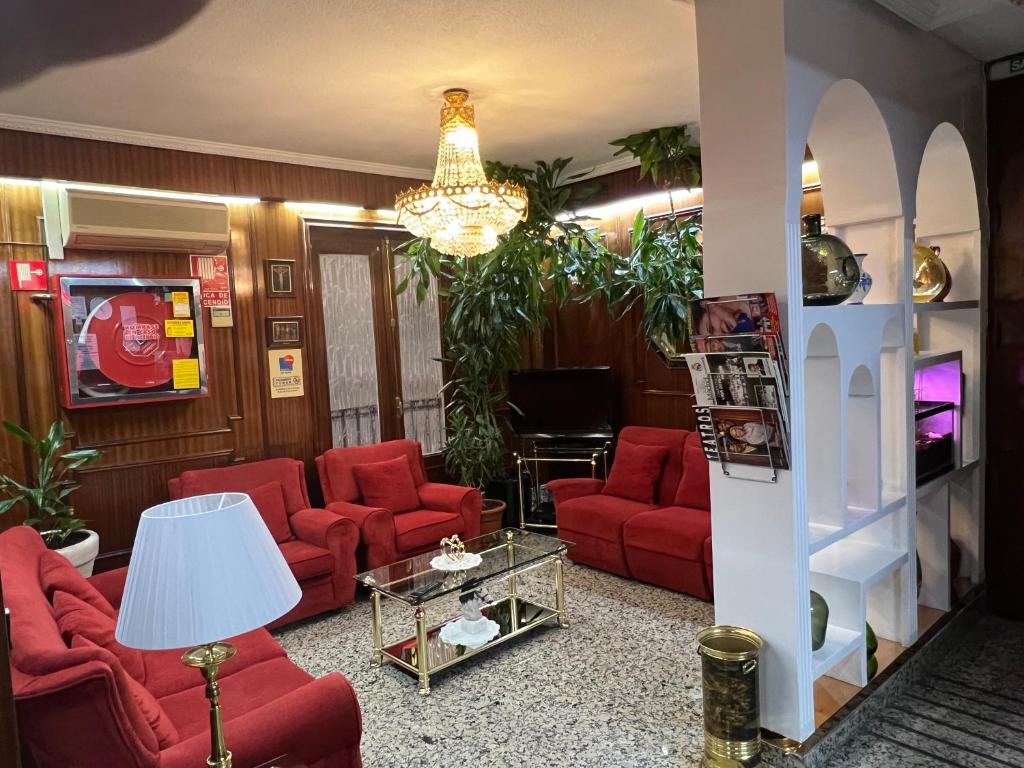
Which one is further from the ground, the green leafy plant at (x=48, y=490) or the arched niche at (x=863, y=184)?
the arched niche at (x=863, y=184)

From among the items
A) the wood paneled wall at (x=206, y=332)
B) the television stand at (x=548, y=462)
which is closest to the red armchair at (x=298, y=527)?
the wood paneled wall at (x=206, y=332)

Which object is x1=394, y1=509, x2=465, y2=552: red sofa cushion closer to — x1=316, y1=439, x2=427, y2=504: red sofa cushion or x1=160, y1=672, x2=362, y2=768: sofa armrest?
x1=316, y1=439, x2=427, y2=504: red sofa cushion

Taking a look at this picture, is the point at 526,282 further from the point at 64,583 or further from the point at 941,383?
the point at 64,583

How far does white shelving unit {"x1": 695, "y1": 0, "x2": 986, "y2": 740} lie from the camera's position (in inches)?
89.7

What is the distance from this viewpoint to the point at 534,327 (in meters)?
5.54

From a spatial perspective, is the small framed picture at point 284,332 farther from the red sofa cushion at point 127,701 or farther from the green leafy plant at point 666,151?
the red sofa cushion at point 127,701

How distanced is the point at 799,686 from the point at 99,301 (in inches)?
165

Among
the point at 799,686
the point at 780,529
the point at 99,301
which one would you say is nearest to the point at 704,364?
the point at 780,529

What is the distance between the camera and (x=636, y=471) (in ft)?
15.4

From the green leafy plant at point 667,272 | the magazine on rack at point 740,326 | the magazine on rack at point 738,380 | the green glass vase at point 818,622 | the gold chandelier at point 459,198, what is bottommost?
the green glass vase at point 818,622

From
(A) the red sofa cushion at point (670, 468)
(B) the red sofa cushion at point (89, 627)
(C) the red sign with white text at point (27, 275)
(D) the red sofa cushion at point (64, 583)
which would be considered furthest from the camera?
(A) the red sofa cushion at point (670, 468)

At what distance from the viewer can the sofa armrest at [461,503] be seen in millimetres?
4848

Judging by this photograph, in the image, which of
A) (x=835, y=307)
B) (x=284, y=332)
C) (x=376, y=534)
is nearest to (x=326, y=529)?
(x=376, y=534)

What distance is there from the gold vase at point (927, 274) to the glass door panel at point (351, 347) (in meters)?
3.69
